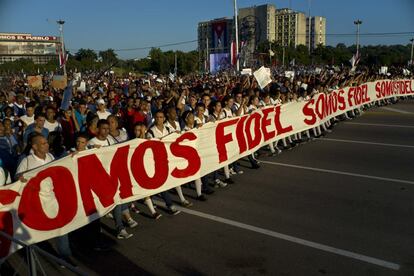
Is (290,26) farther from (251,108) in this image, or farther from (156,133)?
(156,133)

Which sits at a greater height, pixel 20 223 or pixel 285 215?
pixel 20 223

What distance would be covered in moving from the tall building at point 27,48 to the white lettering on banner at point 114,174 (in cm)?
12665

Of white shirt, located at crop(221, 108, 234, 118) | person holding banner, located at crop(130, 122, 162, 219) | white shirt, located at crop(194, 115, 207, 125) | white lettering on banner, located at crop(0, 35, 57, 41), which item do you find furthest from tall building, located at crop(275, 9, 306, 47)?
person holding banner, located at crop(130, 122, 162, 219)

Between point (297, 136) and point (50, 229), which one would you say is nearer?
point (50, 229)

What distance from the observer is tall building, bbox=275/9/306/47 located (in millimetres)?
133875

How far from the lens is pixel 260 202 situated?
23.4 feet

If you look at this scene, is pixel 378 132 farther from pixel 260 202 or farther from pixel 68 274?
pixel 68 274

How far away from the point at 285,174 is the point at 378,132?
21.3 ft

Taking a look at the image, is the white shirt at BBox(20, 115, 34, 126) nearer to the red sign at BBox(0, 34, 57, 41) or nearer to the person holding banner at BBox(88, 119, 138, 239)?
the person holding banner at BBox(88, 119, 138, 239)

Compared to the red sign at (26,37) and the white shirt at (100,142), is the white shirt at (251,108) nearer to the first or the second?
the white shirt at (100,142)

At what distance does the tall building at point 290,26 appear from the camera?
133875mm

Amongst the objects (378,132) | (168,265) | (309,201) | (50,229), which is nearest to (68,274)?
(50,229)

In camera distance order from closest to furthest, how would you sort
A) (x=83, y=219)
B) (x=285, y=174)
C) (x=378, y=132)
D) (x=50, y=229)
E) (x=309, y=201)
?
(x=50, y=229) < (x=83, y=219) < (x=309, y=201) < (x=285, y=174) < (x=378, y=132)

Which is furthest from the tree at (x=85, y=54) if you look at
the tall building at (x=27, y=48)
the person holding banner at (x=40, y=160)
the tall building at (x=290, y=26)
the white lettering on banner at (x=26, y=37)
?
the person holding banner at (x=40, y=160)
